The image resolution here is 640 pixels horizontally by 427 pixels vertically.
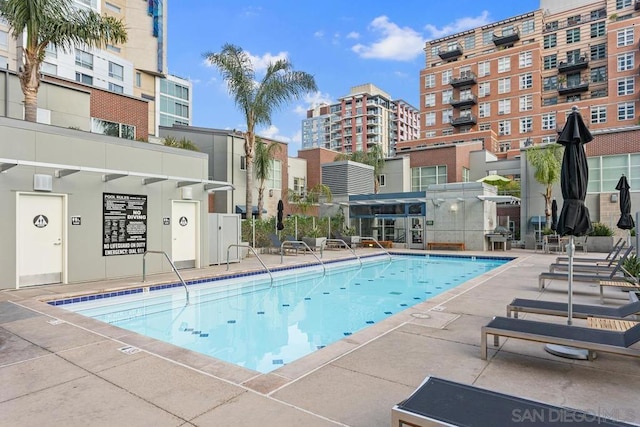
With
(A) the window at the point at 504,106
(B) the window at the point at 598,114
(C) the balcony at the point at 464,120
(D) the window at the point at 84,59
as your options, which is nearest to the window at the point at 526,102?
(A) the window at the point at 504,106

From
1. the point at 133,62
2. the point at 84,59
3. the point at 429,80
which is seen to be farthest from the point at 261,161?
the point at 429,80

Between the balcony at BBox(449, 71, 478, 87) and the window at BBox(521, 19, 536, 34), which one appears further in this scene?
the window at BBox(521, 19, 536, 34)

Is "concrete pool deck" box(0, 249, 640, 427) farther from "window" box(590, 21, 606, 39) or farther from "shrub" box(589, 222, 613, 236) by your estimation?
"window" box(590, 21, 606, 39)

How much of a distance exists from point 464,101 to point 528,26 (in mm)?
13795

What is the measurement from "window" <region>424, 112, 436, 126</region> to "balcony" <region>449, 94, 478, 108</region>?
9.40ft

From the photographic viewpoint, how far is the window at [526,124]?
41906 millimetres

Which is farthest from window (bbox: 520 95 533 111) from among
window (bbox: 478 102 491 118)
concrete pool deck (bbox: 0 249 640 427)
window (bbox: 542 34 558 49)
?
concrete pool deck (bbox: 0 249 640 427)

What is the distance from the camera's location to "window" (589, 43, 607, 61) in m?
42.3

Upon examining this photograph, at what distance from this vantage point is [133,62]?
41594 mm

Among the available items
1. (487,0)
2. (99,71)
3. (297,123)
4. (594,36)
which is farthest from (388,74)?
(99,71)

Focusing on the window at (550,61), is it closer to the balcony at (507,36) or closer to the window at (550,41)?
the window at (550,41)

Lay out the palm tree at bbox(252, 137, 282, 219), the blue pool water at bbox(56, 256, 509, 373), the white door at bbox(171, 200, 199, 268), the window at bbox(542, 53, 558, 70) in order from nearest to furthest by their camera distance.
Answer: the blue pool water at bbox(56, 256, 509, 373)
the white door at bbox(171, 200, 199, 268)
the palm tree at bbox(252, 137, 282, 219)
the window at bbox(542, 53, 558, 70)

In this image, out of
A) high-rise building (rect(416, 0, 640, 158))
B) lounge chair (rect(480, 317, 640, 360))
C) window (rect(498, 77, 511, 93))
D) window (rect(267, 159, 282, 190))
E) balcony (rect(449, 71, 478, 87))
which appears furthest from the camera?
balcony (rect(449, 71, 478, 87))

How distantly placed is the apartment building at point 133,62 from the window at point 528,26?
44.9 meters
